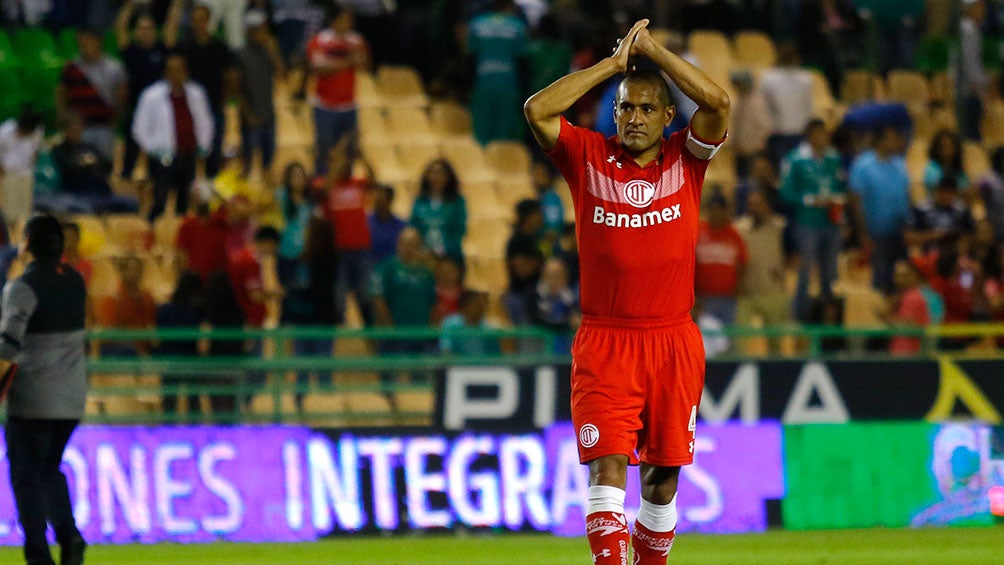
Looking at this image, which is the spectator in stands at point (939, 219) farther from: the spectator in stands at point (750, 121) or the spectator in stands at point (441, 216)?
the spectator in stands at point (441, 216)

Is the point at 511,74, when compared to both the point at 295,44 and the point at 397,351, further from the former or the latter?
the point at 397,351

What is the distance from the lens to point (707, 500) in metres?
14.5

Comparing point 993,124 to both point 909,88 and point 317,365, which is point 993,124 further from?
point 317,365

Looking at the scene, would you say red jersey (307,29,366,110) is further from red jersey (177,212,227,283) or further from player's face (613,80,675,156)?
player's face (613,80,675,156)

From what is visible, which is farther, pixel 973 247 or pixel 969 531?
pixel 973 247

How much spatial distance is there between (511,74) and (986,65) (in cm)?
772

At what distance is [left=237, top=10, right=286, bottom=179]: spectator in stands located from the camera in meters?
18.7

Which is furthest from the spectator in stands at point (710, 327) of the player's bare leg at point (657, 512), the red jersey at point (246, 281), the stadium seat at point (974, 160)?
the player's bare leg at point (657, 512)

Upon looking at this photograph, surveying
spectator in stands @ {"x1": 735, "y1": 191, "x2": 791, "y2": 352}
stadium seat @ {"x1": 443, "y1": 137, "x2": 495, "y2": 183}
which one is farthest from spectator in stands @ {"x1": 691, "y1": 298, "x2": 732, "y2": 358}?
stadium seat @ {"x1": 443, "y1": 137, "x2": 495, "y2": 183}

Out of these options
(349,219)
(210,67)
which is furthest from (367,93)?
(349,219)

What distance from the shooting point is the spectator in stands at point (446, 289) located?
1623cm

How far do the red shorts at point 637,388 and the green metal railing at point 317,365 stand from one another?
258 inches

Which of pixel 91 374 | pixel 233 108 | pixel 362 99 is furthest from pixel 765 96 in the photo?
pixel 91 374

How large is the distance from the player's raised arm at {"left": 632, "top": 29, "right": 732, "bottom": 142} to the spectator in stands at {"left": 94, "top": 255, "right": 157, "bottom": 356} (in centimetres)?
847
